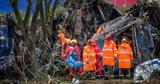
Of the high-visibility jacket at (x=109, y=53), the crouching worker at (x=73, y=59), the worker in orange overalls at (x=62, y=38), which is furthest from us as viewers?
the high-visibility jacket at (x=109, y=53)

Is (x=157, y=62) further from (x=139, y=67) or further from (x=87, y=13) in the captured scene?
(x=87, y=13)

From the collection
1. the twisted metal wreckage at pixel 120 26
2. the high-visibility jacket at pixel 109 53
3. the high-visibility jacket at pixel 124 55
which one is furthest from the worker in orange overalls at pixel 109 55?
the twisted metal wreckage at pixel 120 26

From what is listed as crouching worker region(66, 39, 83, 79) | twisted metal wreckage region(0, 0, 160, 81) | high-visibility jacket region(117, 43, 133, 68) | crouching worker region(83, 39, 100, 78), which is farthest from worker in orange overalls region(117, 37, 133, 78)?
crouching worker region(66, 39, 83, 79)

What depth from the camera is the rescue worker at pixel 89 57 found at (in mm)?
22578

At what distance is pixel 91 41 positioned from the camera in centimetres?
2298

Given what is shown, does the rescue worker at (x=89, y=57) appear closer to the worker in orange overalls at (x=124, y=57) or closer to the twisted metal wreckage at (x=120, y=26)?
the twisted metal wreckage at (x=120, y=26)

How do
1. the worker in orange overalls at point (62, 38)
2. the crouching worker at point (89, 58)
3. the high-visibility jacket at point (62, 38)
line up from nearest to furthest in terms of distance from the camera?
the crouching worker at point (89, 58), the worker in orange overalls at point (62, 38), the high-visibility jacket at point (62, 38)

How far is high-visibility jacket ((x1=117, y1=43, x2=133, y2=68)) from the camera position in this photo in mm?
22953

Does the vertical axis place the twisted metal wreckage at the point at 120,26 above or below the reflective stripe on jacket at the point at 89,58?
above

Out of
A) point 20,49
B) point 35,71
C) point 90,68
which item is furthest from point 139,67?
point 35,71

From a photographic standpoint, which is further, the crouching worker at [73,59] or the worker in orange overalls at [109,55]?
the worker in orange overalls at [109,55]

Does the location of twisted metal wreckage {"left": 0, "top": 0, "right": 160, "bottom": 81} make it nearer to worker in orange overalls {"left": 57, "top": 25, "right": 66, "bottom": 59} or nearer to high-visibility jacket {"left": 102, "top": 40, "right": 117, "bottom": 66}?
worker in orange overalls {"left": 57, "top": 25, "right": 66, "bottom": 59}

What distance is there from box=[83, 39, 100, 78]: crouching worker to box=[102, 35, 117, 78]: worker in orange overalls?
0.43 m

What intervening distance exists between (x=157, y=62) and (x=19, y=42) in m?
6.33
